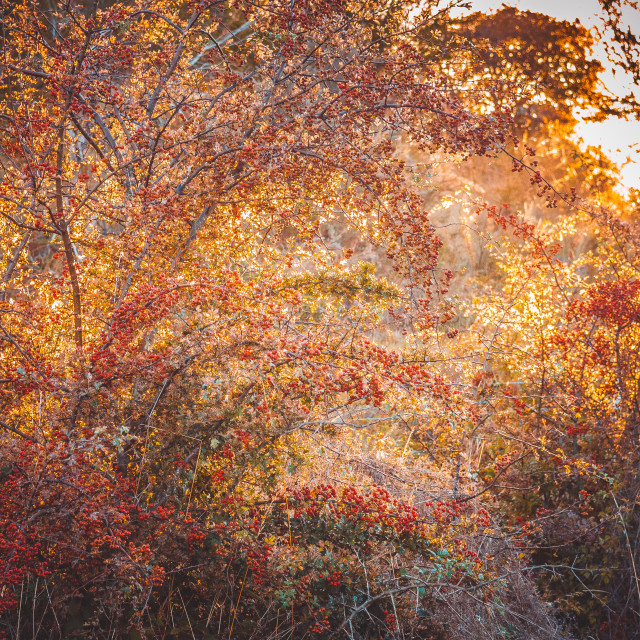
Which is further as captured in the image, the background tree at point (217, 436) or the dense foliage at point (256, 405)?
the dense foliage at point (256, 405)

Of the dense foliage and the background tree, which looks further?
the dense foliage

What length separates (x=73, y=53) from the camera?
345cm

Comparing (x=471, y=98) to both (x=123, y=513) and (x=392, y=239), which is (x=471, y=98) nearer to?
(x=392, y=239)

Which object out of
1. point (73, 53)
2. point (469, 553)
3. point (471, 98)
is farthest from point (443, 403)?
point (73, 53)

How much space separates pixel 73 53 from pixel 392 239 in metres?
2.63

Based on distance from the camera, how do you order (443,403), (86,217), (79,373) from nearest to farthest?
(79,373) < (443,403) < (86,217)

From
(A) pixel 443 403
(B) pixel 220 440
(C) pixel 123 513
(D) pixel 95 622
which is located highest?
(A) pixel 443 403

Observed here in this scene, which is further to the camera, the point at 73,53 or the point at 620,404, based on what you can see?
the point at 620,404

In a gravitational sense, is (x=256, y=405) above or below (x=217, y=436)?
above

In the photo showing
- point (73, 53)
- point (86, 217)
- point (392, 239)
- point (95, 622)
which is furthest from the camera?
point (86, 217)

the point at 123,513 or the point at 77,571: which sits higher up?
the point at 123,513

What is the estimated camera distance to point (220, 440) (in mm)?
2840

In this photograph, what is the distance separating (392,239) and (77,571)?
2.96 meters

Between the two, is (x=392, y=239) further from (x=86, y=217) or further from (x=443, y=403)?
(x=86, y=217)
